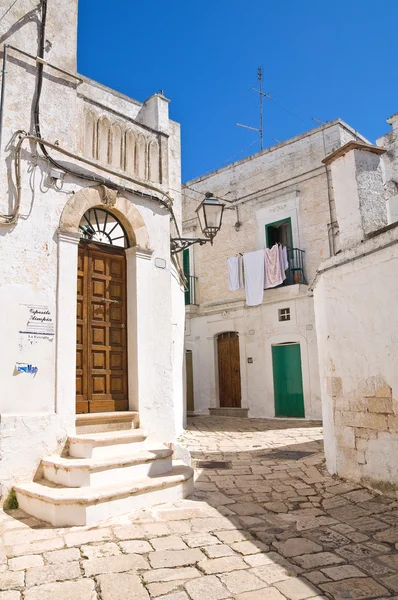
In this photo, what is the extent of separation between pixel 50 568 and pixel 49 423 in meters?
1.90

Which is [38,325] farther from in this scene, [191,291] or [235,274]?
[191,291]

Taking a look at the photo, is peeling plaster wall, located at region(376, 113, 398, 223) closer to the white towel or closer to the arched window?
the white towel

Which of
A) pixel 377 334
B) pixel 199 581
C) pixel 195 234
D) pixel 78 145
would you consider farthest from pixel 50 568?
pixel 195 234

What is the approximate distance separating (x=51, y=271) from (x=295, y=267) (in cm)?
1036

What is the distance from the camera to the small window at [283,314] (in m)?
14.5

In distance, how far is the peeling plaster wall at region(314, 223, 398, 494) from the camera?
4.79 m

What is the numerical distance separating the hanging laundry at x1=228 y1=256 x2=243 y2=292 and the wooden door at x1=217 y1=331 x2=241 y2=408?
158 centimetres

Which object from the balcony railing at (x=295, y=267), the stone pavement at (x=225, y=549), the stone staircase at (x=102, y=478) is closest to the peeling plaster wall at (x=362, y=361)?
the stone pavement at (x=225, y=549)

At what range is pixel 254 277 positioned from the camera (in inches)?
592

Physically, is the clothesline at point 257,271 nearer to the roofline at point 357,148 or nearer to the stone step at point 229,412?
the stone step at point 229,412

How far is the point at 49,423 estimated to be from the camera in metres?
4.91

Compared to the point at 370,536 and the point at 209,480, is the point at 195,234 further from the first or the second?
the point at 370,536

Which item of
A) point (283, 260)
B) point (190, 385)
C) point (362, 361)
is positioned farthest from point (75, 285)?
point (190, 385)

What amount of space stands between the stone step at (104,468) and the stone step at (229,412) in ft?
33.0
